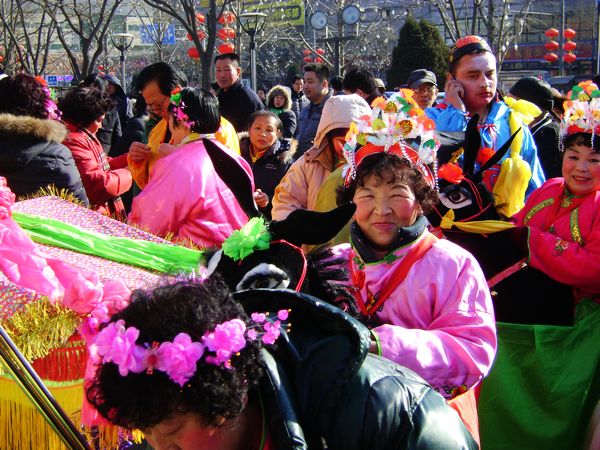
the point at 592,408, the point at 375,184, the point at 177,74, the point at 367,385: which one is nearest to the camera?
the point at 367,385

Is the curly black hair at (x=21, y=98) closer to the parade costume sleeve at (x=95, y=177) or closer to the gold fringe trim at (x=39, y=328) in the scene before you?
the parade costume sleeve at (x=95, y=177)

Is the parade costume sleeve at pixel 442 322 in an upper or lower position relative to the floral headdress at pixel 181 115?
lower

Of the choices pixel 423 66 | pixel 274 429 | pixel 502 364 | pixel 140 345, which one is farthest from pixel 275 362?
pixel 423 66

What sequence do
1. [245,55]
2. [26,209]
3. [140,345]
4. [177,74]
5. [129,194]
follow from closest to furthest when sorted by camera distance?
1. [140,345]
2. [26,209]
3. [177,74]
4. [129,194]
5. [245,55]

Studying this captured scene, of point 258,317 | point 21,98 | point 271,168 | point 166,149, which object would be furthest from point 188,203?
point 271,168

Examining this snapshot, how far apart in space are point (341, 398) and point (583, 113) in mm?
2501

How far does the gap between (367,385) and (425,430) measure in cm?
14

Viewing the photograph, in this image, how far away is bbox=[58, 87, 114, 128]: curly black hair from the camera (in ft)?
16.9

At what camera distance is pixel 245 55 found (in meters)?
44.3

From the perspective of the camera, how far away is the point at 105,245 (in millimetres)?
2770

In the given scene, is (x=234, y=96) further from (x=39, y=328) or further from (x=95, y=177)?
(x=39, y=328)

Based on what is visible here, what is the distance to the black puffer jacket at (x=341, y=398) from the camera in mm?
1444

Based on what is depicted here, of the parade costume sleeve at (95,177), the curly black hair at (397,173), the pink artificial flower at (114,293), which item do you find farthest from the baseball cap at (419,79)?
the pink artificial flower at (114,293)

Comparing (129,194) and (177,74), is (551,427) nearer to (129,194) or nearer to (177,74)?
(177,74)
